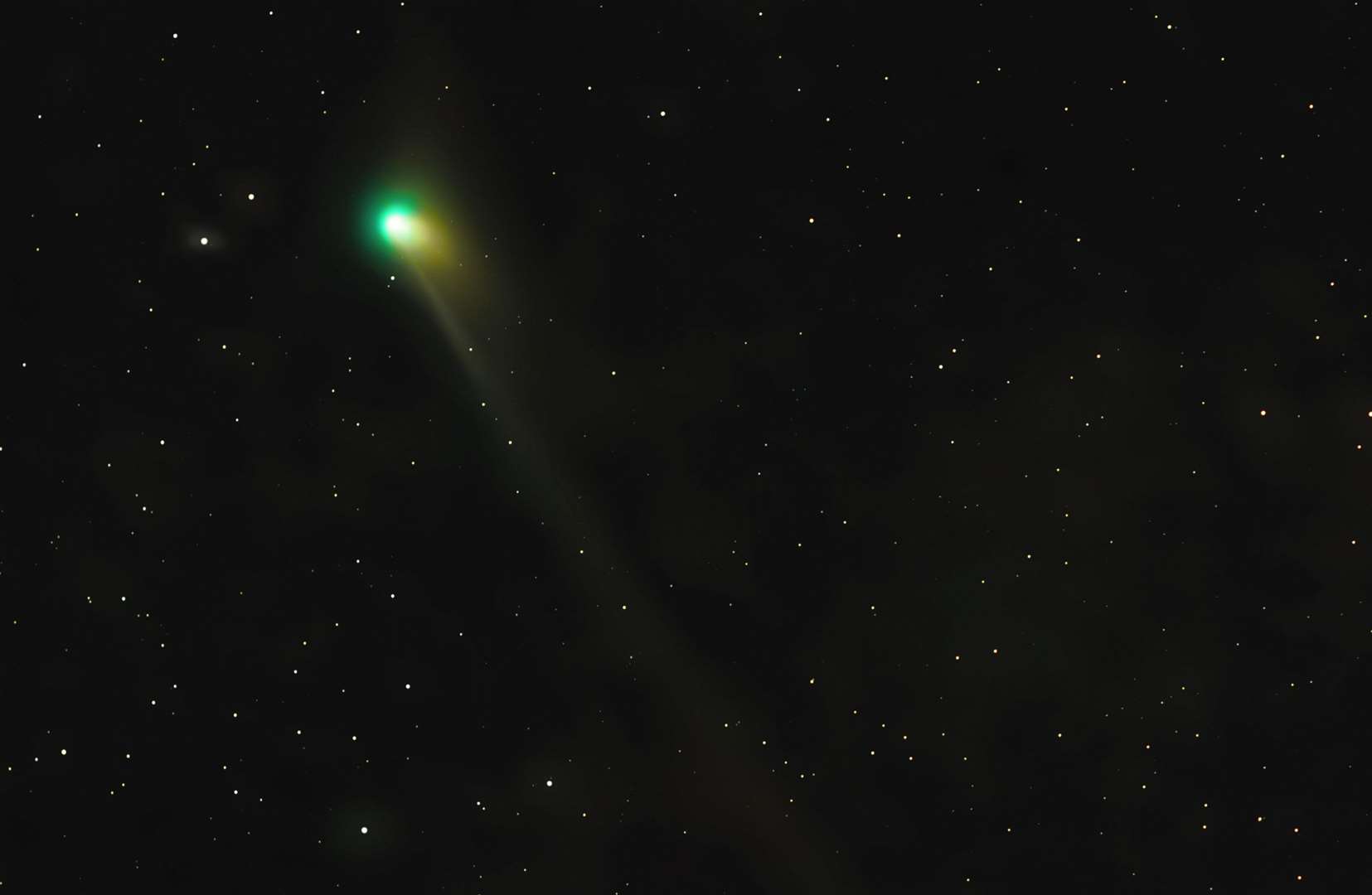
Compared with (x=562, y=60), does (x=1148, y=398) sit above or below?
below

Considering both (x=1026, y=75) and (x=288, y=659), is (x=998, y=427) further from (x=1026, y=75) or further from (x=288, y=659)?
(x=288, y=659)

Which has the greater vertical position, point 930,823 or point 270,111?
point 270,111

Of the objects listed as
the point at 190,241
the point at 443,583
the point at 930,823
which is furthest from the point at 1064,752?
the point at 190,241

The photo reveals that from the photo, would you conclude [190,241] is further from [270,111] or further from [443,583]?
[443,583]

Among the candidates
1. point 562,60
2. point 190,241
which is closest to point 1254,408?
point 562,60

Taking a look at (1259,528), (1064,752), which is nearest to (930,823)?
(1064,752)

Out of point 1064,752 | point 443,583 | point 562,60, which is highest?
point 562,60

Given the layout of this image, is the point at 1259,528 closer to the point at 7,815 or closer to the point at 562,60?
the point at 562,60
